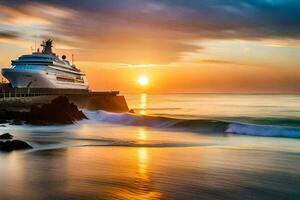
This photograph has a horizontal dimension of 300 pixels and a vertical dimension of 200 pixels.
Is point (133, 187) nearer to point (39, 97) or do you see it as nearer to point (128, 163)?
point (128, 163)

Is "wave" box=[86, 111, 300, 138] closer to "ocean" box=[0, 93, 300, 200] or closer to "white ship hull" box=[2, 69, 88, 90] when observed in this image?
"ocean" box=[0, 93, 300, 200]

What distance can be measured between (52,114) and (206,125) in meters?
14.5

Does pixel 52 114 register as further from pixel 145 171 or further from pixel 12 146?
pixel 145 171

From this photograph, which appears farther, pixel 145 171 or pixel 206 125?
pixel 206 125

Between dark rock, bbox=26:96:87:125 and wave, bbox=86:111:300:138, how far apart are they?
867cm

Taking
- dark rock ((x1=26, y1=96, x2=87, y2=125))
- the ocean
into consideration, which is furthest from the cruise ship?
the ocean

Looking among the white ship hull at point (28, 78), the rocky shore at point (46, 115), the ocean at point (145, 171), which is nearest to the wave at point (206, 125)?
the ocean at point (145, 171)

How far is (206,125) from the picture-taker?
41.0 metres

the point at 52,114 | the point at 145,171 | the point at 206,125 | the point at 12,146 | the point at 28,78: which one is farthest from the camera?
the point at 28,78

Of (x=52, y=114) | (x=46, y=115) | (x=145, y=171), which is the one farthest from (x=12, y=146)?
(x=46, y=115)

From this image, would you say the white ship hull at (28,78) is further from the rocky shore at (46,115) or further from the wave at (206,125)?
the rocky shore at (46,115)

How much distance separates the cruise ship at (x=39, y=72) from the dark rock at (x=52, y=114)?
1236 inches

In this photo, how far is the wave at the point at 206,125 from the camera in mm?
35144

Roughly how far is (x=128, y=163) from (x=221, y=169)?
395cm
